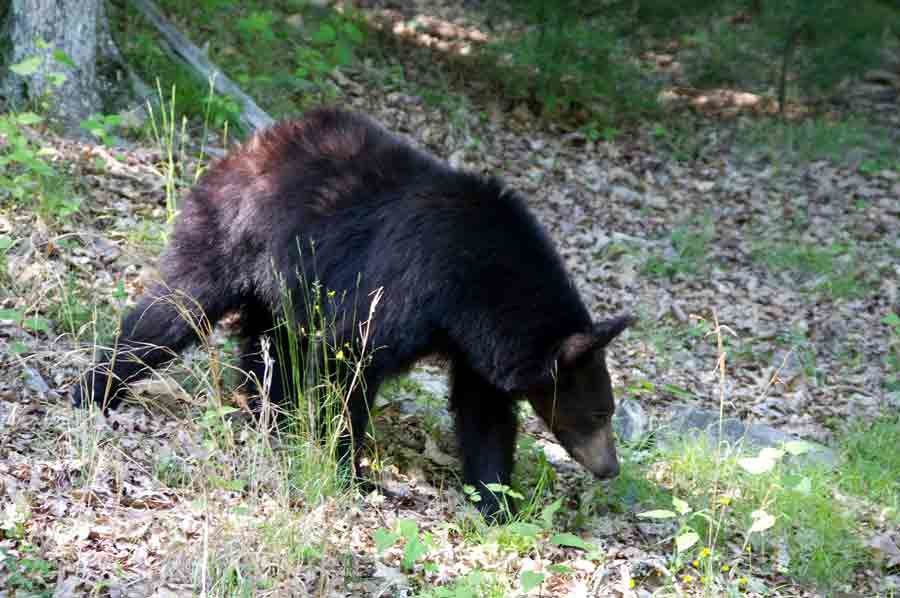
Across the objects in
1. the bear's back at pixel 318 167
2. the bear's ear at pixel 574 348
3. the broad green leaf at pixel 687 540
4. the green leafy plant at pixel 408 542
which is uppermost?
the bear's back at pixel 318 167

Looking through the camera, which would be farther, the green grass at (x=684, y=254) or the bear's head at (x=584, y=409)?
the green grass at (x=684, y=254)

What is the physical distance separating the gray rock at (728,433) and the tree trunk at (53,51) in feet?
15.6

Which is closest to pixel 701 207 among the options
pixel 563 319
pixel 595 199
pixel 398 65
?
pixel 595 199

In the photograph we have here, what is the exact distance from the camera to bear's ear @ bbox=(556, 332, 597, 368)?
4.91m

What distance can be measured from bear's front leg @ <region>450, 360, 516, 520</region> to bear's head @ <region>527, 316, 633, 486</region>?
9.2 inches

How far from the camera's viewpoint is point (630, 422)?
628 cm

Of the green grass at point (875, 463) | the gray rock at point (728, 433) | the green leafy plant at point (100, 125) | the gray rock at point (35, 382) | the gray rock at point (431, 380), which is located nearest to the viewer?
the gray rock at point (35, 382)

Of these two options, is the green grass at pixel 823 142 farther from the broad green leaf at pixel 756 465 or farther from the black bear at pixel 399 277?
the broad green leaf at pixel 756 465

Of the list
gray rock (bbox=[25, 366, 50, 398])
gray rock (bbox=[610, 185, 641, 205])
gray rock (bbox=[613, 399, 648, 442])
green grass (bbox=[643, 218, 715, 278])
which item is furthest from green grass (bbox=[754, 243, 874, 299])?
gray rock (bbox=[25, 366, 50, 398])

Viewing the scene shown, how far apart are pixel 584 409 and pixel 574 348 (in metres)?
0.47

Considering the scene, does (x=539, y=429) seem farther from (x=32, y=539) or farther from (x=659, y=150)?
(x=659, y=150)

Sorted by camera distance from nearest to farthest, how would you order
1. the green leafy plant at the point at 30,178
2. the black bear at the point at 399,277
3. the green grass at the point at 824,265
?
the black bear at the point at 399,277 → the green leafy plant at the point at 30,178 → the green grass at the point at 824,265

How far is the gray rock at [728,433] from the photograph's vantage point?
6203 mm

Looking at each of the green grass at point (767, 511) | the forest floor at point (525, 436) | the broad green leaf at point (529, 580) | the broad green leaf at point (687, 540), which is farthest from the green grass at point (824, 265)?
the broad green leaf at point (529, 580)
